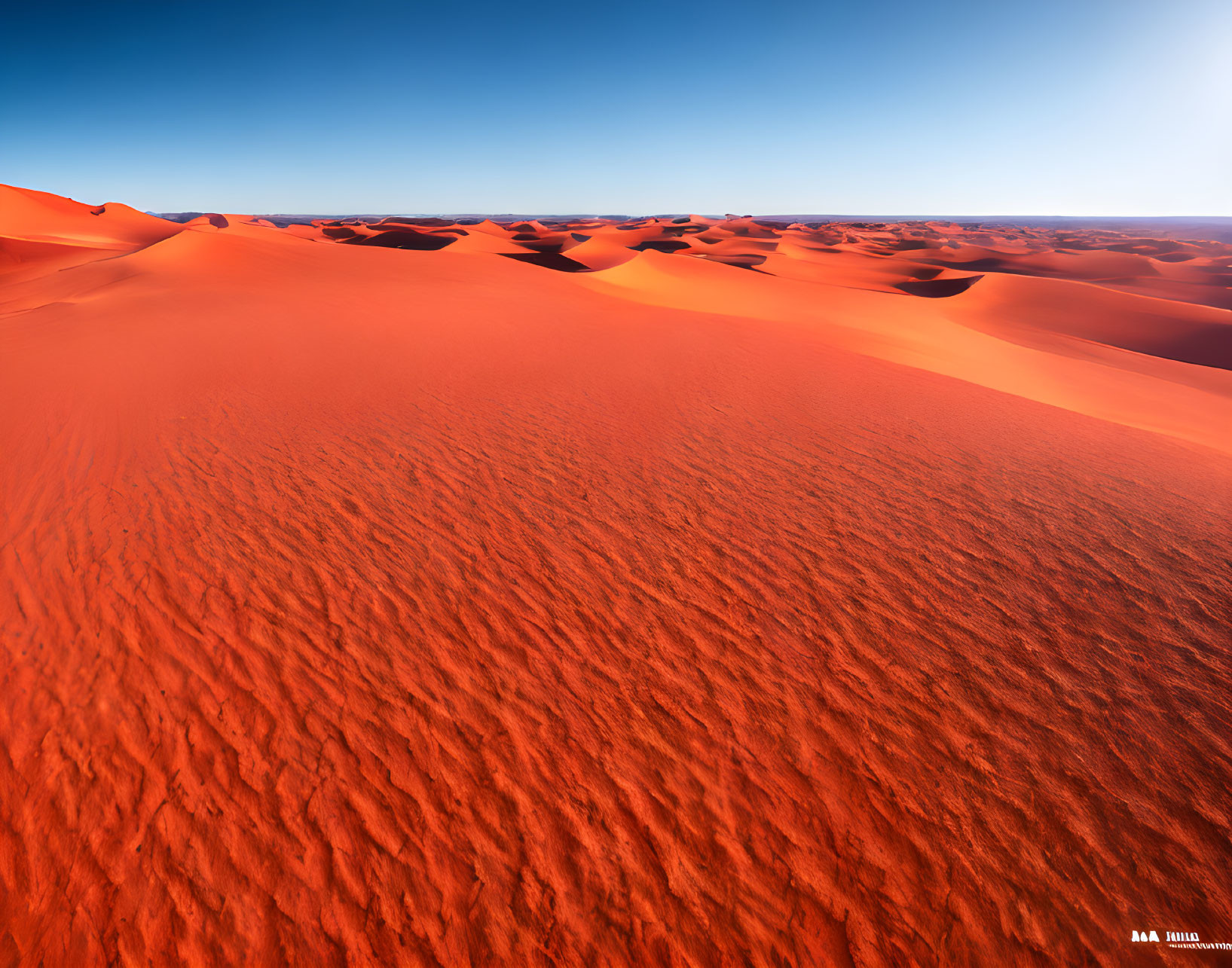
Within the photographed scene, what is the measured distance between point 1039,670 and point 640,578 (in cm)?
298

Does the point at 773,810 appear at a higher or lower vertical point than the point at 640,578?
lower

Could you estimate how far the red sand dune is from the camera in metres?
2.91

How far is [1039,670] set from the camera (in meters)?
4.05

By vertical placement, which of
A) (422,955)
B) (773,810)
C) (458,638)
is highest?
(458,638)

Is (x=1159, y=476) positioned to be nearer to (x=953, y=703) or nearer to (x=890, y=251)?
(x=953, y=703)

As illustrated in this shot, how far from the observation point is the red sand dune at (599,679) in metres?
2.91

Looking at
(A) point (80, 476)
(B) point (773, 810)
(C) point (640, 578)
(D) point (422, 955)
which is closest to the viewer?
(D) point (422, 955)

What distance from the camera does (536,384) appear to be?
9.32 metres

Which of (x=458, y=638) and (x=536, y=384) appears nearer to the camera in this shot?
(x=458, y=638)

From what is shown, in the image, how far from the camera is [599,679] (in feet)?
13.1

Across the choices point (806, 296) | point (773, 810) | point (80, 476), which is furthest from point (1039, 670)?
point (806, 296)

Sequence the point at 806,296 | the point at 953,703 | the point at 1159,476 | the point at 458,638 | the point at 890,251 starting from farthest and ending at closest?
the point at 890,251
the point at 806,296
the point at 1159,476
the point at 458,638
the point at 953,703

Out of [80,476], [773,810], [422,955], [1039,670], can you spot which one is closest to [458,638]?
[422,955]

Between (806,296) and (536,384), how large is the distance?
53.2 feet
